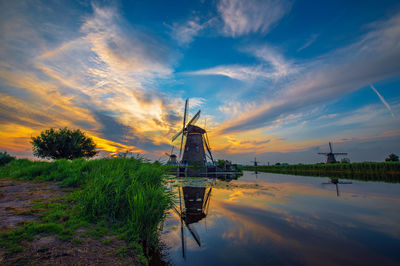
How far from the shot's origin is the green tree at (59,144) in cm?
2519

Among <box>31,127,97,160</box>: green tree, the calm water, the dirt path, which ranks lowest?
→ the calm water

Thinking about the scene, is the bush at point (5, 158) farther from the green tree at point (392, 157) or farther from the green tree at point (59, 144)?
the green tree at point (392, 157)

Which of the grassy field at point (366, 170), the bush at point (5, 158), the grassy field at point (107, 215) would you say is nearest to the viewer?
the grassy field at point (107, 215)

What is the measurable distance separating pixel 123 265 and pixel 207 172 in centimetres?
3128

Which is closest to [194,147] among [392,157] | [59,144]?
[59,144]

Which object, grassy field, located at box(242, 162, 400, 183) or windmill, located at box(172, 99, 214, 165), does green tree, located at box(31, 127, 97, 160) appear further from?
grassy field, located at box(242, 162, 400, 183)

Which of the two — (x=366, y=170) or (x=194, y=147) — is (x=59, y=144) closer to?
(x=194, y=147)

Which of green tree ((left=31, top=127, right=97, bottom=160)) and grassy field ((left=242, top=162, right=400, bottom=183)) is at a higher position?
green tree ((left=31, top=127, right=97, bottom=160))

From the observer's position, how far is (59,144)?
83.9 feet

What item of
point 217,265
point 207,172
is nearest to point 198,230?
point 217,265

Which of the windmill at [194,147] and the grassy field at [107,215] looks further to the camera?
the windmill at [194,147]

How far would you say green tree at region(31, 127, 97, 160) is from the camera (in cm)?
2519

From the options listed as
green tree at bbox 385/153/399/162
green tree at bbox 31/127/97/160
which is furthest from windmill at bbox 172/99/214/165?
green tree at bbox 385/153/399/162

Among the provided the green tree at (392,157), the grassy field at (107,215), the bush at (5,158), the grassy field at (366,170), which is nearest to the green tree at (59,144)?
the bush at (5,158)
